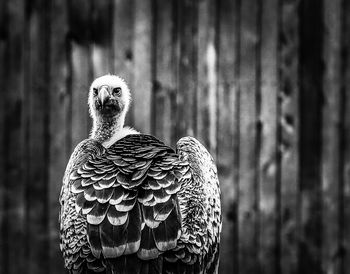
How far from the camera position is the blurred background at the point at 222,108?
178 inches

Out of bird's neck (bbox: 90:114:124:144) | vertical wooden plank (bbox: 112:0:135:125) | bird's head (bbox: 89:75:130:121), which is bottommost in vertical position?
bird's neck (bbox: 90:114:124:144)

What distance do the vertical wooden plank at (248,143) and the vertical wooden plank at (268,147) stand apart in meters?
0.04

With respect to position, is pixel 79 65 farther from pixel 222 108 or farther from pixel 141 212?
pixel 141 212

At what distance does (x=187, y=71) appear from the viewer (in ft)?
14.9

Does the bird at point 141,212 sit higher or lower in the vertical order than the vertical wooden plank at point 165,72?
lower

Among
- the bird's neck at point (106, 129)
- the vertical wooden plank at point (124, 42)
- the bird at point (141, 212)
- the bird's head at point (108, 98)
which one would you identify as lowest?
the bird at point (141, 212)

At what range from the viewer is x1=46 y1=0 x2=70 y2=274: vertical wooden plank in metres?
4.56

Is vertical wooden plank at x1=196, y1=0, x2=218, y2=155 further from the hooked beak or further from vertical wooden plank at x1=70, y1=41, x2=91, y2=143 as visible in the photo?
the hooked beak
